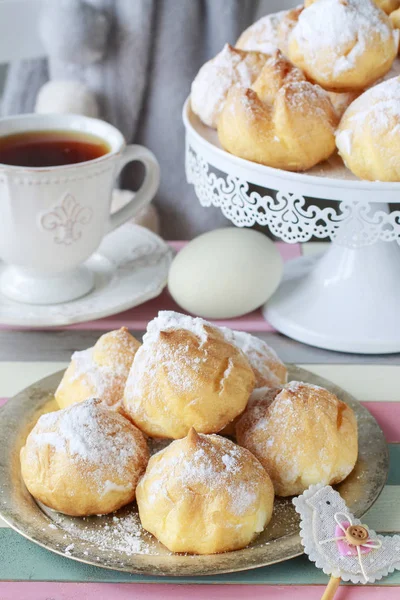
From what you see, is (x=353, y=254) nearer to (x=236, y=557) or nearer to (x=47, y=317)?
(x=47, y=317)

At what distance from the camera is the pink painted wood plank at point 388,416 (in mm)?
845

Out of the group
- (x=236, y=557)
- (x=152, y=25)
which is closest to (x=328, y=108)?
(x=236, y=557)

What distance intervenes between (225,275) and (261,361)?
27 cm

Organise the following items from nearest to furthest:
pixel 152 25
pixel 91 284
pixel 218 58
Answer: pixel 218 58 < pixel 91 284 < pixel 152 25

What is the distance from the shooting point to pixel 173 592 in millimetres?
627

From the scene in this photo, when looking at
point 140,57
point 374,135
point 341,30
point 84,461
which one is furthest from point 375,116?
point 140,57

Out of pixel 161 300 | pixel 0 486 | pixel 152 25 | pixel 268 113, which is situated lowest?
pixel 161 300

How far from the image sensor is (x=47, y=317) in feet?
3.45

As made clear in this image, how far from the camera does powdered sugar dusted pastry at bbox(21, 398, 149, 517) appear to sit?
0.66 metres

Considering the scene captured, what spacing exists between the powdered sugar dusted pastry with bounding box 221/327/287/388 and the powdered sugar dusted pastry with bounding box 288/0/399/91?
13.7 inches

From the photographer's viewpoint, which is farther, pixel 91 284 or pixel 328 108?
pixel 91 284

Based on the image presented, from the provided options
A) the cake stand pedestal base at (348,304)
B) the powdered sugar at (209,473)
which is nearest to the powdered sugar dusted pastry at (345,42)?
the cake stand pedestal base at (348,304)

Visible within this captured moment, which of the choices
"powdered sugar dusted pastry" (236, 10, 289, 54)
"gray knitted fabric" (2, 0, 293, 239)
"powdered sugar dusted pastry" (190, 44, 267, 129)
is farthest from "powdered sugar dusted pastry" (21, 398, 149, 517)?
"gray knitted fabric" (2, 0, 293, 239)

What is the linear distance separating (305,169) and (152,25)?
0.89 m
